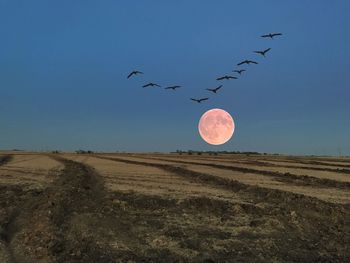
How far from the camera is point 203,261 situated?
11.4 m

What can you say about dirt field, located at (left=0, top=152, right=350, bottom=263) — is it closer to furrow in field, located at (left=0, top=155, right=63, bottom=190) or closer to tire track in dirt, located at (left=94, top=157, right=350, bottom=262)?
tire track in dirt, located at (left=94, top=157, right=350, bottom=262)

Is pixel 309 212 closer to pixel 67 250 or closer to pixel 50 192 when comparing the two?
→ pixel 67 250

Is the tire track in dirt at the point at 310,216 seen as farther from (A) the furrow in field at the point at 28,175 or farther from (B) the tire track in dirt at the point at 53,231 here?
(A) the furrow in field at the point at 28,175

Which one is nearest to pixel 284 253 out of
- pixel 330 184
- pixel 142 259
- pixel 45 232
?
pixel 142 259

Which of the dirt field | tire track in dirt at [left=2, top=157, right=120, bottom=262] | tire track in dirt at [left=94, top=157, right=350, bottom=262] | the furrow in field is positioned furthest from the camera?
the furrow in field

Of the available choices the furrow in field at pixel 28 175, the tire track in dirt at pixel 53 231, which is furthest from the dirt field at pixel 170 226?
the furrow in field at pixel 28 175

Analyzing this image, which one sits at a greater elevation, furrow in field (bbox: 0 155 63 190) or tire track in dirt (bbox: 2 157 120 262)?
furrow in field (bbox: 0 155 63 190)

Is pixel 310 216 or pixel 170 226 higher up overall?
pixel 310 216

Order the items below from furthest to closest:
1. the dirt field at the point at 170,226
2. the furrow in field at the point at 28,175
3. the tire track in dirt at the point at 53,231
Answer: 1. the furrow in field at the point at 28,175
2. the dirt field at the point at 170,226
3. the tire track in dirt at the point at 53,231

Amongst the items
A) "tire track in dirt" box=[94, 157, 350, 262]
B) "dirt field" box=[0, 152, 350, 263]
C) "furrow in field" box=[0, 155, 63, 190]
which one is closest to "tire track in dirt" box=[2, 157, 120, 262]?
"dirt field" box=[0, 152, 350, 263]

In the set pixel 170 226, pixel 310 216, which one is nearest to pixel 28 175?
pixel 170 226

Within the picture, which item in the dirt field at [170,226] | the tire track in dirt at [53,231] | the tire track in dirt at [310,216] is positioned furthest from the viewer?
the tire track in dirt at [310,216]

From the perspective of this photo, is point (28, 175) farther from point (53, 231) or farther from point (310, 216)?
point (310, 216)

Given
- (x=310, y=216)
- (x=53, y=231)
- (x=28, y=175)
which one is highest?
(x=28, y=175)
